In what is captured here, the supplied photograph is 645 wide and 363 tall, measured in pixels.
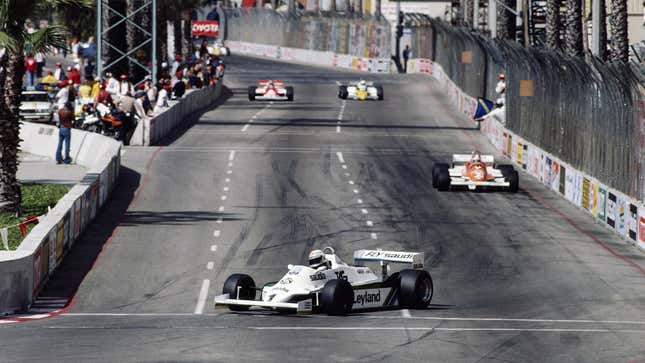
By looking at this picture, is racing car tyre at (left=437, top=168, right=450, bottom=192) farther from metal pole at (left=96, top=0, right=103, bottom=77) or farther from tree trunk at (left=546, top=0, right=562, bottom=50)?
metal pole at (left=96, top=0, right=103, bottom=77)

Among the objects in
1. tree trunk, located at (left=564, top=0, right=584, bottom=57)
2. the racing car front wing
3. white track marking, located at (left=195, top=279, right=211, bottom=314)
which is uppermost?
tree trunk, located at (left=564, top=0, right=584, bottom=57)

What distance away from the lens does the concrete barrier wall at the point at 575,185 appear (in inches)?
1148

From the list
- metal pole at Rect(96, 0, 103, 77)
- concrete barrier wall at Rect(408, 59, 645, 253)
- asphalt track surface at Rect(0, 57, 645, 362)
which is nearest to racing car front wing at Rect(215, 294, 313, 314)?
asphalt track surface at Rect(0, 57, 645, 362)

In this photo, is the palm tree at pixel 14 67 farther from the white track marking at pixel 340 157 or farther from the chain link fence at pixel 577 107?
the white track marking at pixel 340 157

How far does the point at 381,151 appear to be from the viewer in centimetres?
4575

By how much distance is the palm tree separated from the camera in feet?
98.1

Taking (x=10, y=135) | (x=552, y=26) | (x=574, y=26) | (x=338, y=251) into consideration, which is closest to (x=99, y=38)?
(x=552, y=26)

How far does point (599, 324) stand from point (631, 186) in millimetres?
9303

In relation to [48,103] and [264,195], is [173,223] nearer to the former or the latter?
[264,195]

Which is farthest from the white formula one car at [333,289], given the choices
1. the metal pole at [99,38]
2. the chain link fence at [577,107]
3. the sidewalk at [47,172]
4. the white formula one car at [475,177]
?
the metal pole at [99,38]

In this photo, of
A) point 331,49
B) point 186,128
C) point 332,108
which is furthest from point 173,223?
point 331,49

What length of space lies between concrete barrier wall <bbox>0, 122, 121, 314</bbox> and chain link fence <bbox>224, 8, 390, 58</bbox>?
6487 cm

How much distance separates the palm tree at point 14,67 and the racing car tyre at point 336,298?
1212 cm

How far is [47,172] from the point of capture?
4066 cm
